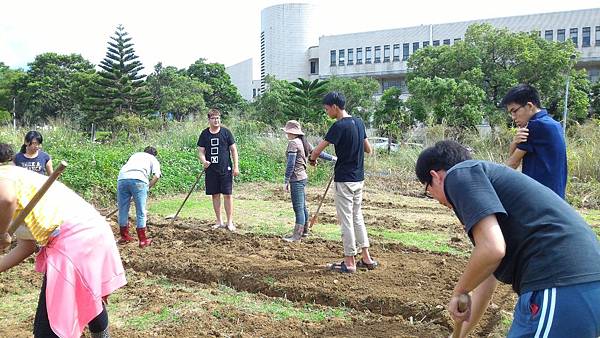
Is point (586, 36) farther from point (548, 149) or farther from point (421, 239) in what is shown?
point (548, 149)

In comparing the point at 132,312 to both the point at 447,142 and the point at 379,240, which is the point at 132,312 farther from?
the point at 379,240

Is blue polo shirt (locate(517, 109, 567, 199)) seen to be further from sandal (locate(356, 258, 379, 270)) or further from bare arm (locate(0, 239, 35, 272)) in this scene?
bare arm (locate(0, 239, 35, 272))

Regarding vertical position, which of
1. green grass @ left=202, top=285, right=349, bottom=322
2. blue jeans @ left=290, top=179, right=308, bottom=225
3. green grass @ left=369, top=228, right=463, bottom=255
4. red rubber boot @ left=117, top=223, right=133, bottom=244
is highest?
blue jeans @ left=290, top=179, right=308, bottom=225

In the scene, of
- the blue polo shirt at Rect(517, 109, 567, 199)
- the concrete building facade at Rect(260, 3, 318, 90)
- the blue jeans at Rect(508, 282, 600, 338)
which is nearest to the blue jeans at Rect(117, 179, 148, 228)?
the blue polo shirt at Rect(517, 109, 567, 199)

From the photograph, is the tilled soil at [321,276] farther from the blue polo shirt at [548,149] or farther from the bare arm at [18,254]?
the bare arm at [18,254]

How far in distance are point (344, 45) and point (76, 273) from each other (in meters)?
61.5

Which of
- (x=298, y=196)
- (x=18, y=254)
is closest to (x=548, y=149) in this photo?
(x=18, y=254)

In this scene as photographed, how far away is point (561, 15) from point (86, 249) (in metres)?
56.0

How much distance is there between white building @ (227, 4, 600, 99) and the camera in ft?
185

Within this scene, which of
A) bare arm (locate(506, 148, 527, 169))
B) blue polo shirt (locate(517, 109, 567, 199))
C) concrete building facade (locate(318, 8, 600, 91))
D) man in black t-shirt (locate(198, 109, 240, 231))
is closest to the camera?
blue polo shirt (locate(517, 109, 567, 199))

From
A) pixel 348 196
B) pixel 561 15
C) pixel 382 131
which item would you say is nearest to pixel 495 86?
pixel 382 131

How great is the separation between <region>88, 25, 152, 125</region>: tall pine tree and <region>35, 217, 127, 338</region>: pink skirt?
42.7 metres

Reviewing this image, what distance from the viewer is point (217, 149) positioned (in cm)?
832

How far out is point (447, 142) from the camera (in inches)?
99.8
